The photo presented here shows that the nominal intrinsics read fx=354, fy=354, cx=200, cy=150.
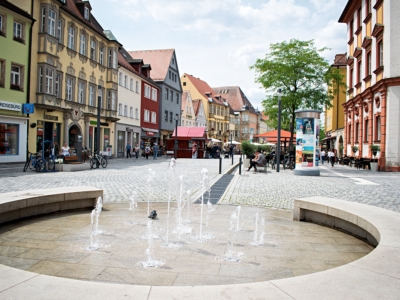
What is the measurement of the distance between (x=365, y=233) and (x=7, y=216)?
234 inches

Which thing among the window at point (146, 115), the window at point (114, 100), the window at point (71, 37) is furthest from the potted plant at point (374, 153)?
the window at point (146, 115)

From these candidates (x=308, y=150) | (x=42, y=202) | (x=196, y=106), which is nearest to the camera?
(x=42, y=202)

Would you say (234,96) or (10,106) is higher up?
(234,96)

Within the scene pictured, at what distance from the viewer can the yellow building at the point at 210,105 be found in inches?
3051

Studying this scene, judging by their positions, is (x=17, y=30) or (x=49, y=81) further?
(x=49, y=81)

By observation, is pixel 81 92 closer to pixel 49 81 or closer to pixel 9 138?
pixel 49 81

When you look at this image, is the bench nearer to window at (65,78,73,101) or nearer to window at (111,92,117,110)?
window at (65,78,73,101)

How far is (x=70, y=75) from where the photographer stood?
93.0 ft

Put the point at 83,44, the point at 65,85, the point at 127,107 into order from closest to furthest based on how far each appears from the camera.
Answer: the point at 65,85 < the point at 83,44 < the point at 127,107

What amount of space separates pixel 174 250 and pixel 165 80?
50298mm

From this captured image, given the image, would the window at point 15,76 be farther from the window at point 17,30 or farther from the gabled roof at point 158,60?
the gabled roof at point 158,60

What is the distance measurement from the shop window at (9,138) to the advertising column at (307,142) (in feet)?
57.2

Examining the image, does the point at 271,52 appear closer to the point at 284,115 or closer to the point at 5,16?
the point at 284,115

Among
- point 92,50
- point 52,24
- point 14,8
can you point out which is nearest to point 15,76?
point 14,8
